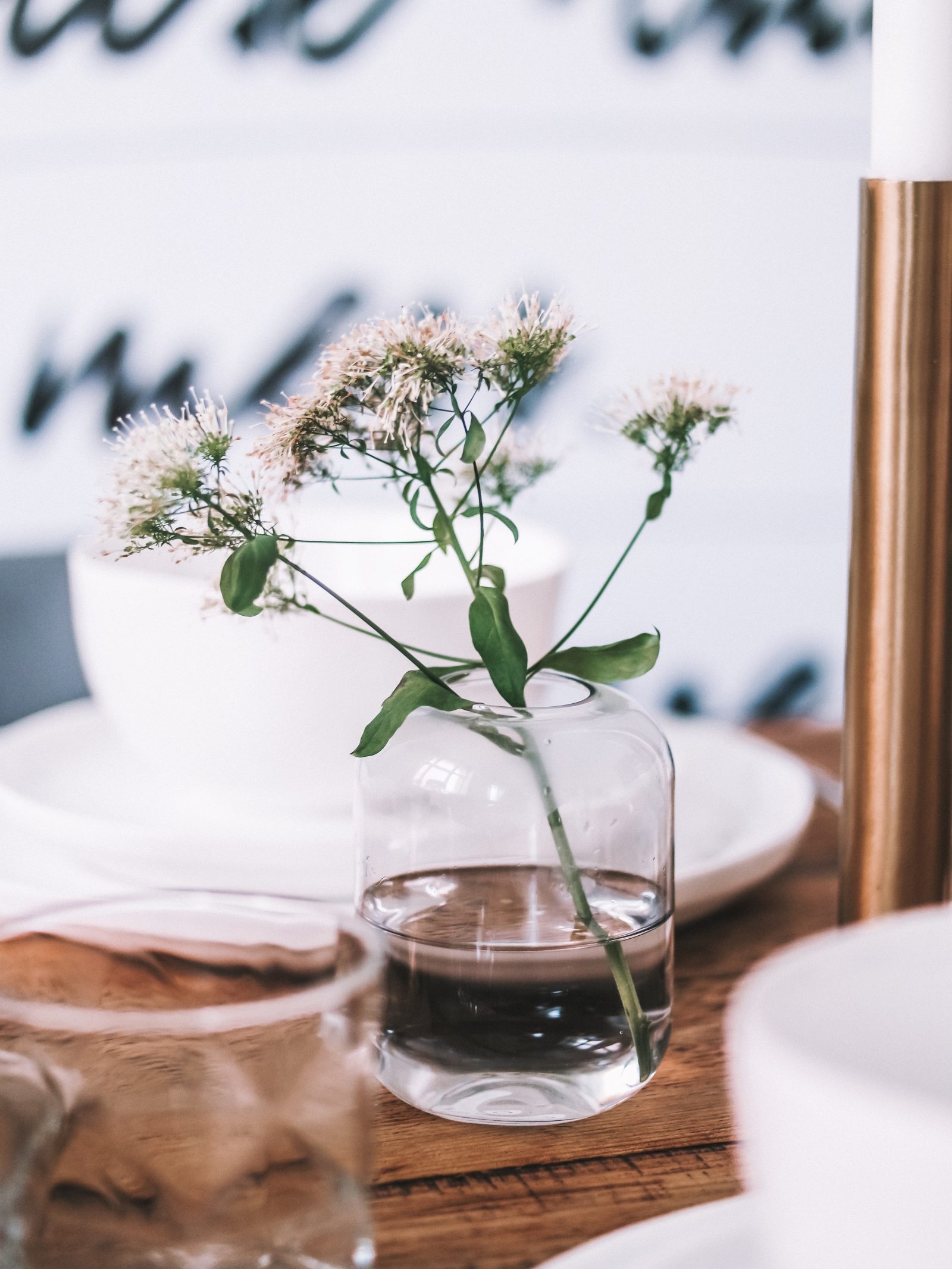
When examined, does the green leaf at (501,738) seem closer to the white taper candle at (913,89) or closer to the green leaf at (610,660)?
the green leaf at (610,660)

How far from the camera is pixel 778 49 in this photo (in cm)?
104

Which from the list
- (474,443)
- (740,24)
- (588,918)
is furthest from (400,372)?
(740,24)

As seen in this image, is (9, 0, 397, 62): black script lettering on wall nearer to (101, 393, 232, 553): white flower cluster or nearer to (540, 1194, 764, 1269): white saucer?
(101, 393, 232, 553): white flower cluster

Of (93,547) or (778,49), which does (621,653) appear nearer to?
(93,547)

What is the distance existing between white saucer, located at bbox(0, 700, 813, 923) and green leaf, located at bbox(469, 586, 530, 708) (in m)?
0.12

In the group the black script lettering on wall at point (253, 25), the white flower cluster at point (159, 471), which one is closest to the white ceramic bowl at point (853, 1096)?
the white flower cluster at point (159, 471)

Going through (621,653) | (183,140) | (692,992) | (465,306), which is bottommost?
(692,992)

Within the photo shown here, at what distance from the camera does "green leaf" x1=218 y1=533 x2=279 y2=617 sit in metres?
0.27

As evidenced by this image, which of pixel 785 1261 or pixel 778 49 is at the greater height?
pixel 778 49

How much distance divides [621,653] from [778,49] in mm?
885

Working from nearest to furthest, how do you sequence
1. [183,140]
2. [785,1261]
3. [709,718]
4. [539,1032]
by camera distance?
[785,1261], [539,1032], [183,140], [709,718]

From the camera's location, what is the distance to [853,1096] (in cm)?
15

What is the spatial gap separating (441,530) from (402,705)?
4 cm

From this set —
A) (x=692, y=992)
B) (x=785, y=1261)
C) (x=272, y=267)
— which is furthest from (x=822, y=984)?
(x=272, y=267)
